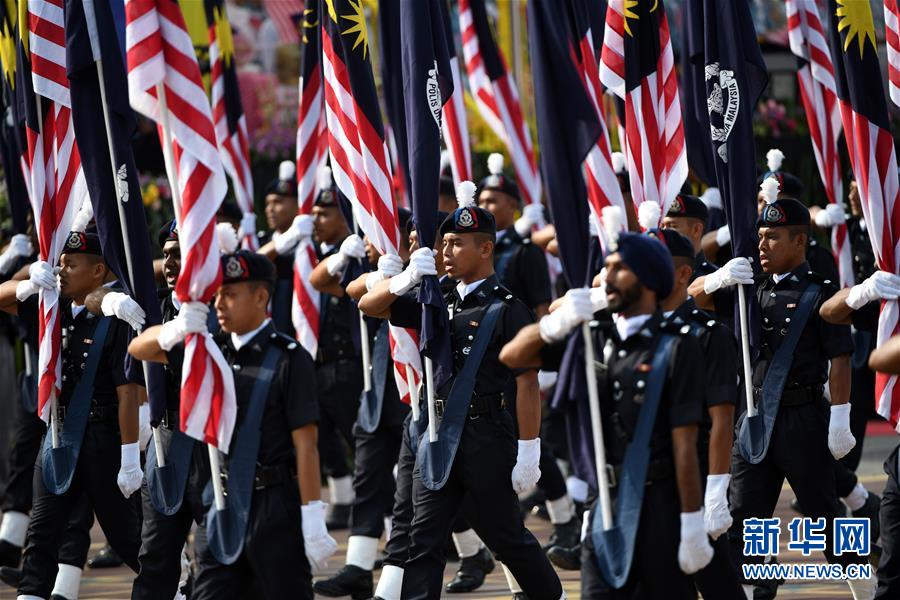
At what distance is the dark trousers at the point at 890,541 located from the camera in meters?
7.18

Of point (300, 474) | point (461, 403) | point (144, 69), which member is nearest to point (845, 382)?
point (461, 403)

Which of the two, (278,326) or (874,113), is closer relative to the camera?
(874,113)

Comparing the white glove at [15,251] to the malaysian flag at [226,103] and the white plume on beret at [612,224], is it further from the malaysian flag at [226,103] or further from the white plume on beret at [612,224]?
the white plume on beret at [612,224]

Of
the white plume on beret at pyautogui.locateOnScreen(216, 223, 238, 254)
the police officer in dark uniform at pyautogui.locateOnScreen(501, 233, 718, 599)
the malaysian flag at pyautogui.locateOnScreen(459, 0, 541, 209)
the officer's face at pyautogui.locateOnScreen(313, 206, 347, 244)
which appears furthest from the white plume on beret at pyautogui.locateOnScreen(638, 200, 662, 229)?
the malaysian flag at pyautogui.locateOnScreen(459, 0, 541, 209)

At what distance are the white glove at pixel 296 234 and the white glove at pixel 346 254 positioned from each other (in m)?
1.19

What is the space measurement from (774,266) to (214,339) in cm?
325

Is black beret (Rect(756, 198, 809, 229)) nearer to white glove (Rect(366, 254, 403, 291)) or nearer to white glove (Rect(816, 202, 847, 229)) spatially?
white glove (Rect(366, 254, 403, 291))

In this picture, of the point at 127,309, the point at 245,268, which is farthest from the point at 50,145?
the point at 245,268

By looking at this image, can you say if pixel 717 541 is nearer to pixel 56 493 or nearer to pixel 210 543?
pixel 210 543

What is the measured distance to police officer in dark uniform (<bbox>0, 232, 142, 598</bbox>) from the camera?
798 centimetres

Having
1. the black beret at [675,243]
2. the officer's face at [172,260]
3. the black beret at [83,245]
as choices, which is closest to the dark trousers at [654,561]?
the black beret at [675,243]

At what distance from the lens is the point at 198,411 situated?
630 cm

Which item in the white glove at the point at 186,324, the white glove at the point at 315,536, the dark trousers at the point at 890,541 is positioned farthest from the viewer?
the dark trousers at the point at 890,541

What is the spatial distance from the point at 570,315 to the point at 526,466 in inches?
67.1
